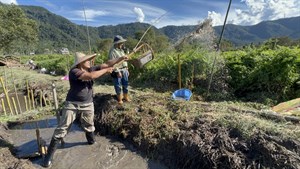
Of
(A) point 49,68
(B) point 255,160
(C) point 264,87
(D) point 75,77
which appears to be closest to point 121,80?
(D) point 75,77

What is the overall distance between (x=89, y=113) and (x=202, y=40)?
18.7ft

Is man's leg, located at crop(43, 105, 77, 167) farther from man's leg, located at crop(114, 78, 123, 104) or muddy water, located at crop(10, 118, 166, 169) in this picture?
man's leg, located at crop(114, 78, 123, 104)

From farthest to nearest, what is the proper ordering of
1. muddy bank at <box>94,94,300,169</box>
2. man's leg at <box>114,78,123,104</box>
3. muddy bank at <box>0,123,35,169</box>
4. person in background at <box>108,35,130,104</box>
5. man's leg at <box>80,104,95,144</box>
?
1. man's leg at <box>114,78,123,104</box>
2. person in background at <box>108,35,130,104</box>
3. man's leg at <box>80,104,95,144</box>
4. muddy bank at <box>0,123,35,169</box>
5. muddy bank at <box>94,94,300,169</box>

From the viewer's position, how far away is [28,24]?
30.1m

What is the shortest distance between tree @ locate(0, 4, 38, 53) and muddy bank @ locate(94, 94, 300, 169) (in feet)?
75.8

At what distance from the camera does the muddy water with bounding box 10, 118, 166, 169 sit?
4777 millimetres

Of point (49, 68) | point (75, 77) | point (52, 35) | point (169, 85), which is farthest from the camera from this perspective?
point (52, 35)

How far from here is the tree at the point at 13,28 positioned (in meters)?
26.1

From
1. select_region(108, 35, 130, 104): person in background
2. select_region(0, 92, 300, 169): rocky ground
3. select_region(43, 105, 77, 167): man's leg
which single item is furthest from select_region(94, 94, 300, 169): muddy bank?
select_region(43, 105, 77, 167): man's leg

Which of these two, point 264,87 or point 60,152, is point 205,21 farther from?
point 60,152

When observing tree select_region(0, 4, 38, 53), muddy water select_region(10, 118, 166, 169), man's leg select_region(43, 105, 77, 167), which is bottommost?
muddy water select_region(10, 118, 166, 169)

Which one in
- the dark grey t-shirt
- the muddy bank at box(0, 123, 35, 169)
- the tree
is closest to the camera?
the muddy bank at box(0, 123, 35, 169)

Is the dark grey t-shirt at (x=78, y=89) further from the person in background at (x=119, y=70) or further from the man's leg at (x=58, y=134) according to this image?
the person in background at (x=119, y=70)

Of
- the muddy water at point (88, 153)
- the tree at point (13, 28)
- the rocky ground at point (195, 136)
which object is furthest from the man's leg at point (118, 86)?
the tree at point (13, 28)
